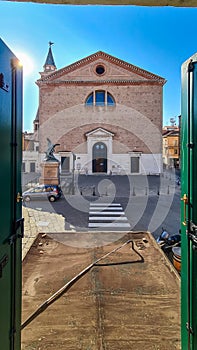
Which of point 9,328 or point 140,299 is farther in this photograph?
point 140,299

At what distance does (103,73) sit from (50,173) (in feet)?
60.7

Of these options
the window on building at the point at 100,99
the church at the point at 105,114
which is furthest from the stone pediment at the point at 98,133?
the window on building at the point at 100,99

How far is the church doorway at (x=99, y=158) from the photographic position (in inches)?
1164

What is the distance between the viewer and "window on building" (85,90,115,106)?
98.4 feet

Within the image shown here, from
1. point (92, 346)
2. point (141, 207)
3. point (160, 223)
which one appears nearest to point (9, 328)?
point (92, 346)

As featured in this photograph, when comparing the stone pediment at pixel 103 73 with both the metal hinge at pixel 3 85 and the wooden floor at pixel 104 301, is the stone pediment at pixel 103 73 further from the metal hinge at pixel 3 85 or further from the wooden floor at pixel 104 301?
the metal hinge at pixel 3 85

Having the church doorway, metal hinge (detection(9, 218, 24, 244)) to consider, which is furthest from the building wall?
metal hinge (detection(9, 218, 24, 244))

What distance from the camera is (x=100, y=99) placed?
98.8 ft

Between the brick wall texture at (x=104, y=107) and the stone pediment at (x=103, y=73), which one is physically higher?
the stone pediment at (x=103, y=73)

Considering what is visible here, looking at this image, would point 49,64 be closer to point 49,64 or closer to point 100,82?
point 49,64

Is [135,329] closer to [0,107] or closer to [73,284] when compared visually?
[73,284]

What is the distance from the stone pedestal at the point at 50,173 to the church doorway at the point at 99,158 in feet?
43.8

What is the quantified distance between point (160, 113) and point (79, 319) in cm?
2994

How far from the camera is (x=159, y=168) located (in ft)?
97.8
